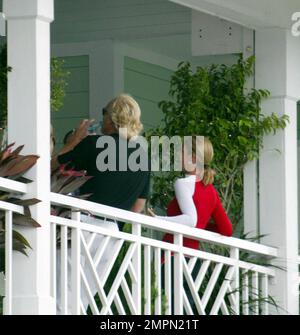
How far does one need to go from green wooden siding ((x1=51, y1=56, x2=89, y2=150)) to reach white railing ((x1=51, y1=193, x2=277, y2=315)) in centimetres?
261

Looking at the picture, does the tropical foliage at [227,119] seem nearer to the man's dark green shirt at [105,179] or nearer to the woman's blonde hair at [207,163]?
the woman's blonde hair at [207,163]

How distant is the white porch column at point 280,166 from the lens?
9234 mm

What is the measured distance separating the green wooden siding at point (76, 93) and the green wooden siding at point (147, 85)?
0.37m

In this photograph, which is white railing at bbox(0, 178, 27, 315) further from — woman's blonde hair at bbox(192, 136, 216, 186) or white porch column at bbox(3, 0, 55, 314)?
woman's blonde hair at bbox(192, 136, 216, 186)

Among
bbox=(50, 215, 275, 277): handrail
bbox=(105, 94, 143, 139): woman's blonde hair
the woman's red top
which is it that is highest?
bbox=(105, 94, 143, 139): woman's blonde hair

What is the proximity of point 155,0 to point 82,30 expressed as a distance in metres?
0.71

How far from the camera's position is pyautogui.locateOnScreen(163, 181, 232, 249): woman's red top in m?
8.41

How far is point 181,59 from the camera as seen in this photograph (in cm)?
1177

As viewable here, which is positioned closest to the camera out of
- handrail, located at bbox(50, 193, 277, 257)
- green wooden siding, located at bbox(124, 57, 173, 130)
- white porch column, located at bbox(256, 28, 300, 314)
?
handrail, located at bbox(50, 193, 277, 257)

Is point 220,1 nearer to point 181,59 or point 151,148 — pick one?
point 151,148

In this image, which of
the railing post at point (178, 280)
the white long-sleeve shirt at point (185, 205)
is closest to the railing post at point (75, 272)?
the railing post at point (178, 280)

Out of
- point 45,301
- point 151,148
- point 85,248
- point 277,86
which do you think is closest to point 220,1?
point 277,86

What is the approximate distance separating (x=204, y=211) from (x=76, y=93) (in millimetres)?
3198

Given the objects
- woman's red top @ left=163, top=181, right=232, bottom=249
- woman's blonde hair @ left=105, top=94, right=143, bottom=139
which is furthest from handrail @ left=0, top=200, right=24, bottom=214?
woman's red top @ left=163, top=181, right=232, bottom=249
